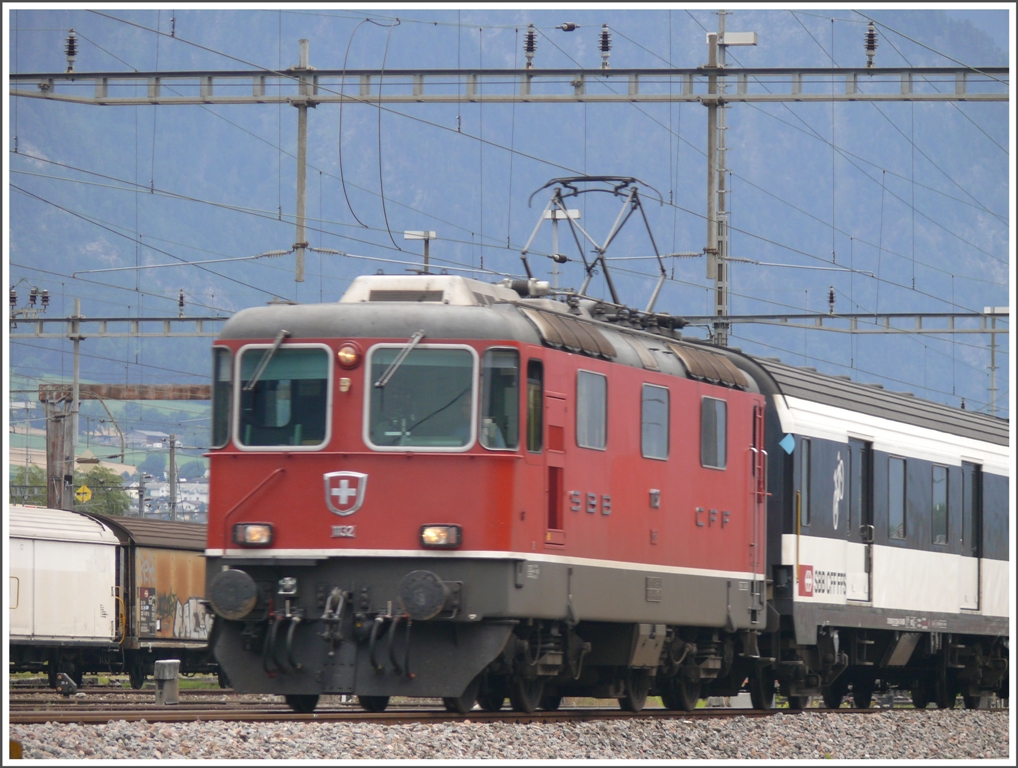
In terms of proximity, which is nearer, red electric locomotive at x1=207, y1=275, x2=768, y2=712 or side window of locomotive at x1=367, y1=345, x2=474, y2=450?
red electric locomotive at x1=207, y1=275, x2=768, y2=712

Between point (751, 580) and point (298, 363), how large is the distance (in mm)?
6321

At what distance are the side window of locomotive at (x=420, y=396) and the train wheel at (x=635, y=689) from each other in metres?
4.15

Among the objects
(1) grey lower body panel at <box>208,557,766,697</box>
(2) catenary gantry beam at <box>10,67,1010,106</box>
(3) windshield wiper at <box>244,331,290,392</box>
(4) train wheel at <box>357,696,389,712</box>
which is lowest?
(4) train wheel at <box>357,696,389,712</box>

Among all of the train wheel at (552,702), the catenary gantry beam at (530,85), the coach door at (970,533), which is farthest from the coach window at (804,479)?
the catenary gantry beam at (530,85)

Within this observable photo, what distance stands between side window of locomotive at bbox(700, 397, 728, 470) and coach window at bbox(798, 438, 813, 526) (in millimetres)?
1814

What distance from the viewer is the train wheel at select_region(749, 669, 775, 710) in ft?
65.8

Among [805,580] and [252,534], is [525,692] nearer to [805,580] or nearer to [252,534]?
[252,534]

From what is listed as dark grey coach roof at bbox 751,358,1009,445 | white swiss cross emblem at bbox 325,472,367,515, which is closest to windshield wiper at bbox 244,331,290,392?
white swiss cross emblem at bbox 325,472,367,515

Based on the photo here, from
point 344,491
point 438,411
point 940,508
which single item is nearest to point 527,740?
point 344,491

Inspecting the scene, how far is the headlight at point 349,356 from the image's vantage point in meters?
14.7

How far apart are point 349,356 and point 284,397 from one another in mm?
742

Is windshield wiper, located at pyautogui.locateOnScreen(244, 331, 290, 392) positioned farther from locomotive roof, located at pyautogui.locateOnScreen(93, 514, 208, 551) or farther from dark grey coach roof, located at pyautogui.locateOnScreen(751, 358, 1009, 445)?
locomotive roof, located at pyautogui.locateOnScreen(93, 514, 208, 551)

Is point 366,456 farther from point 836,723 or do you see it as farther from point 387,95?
point 387,95

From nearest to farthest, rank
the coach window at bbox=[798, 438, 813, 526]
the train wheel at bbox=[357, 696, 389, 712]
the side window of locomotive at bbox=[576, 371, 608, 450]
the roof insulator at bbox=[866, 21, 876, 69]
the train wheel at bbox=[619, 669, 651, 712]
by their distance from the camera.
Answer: the side window of locomotive at bbox=[576, 371, 608, 450]
the train wheel at bbox=[357, 696, 389, 712]
the train wheel at bbox=[619, 669, 651, 712]
the coach window at bbox=[798, 438, 813, 526]
the roof insulator at bbox=[866, 21, 876, 69]
